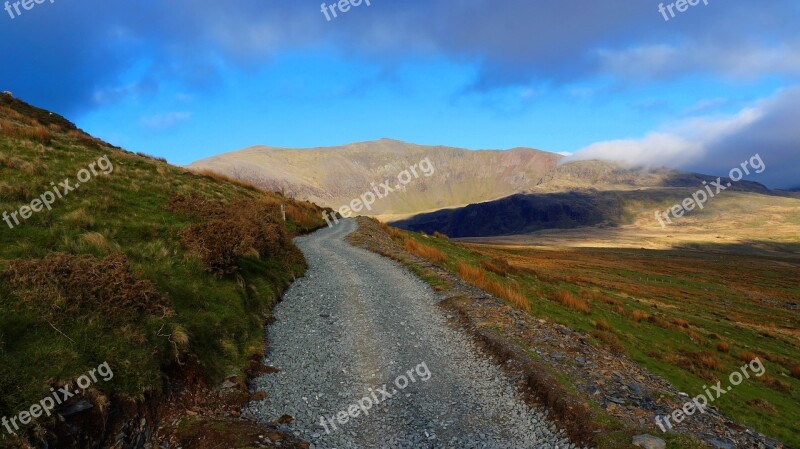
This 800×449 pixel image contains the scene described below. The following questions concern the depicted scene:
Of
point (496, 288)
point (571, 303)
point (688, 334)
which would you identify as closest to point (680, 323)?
point (688, 334)

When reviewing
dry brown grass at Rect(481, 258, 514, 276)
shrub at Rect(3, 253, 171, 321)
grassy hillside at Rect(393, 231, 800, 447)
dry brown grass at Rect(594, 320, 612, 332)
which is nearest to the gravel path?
shrub at Rect(3, 253, 171, 321)

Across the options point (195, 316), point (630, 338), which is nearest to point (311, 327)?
point (195, 316)

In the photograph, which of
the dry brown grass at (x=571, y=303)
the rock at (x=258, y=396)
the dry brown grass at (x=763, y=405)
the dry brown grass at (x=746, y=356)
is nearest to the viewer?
the rock at (x=258, y=396)

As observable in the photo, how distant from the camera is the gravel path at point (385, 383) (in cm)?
971

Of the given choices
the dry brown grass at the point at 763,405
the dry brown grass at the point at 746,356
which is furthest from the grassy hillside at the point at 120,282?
the dry brown grass at the point at 746,356

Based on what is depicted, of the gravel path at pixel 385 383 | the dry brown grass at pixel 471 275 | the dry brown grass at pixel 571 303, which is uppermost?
the gravel path at pixel 385 383

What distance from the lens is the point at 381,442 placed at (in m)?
9.34

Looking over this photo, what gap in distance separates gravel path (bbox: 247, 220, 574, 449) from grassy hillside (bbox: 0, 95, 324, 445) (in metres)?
1.59

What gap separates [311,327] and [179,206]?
11.5 metres

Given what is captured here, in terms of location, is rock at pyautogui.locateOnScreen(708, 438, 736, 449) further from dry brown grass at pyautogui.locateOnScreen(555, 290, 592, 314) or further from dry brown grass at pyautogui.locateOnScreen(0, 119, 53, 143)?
dry brown grass at pyautogui.locateOnScreen(0, 119, 53, 143)

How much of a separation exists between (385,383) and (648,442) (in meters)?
6.54

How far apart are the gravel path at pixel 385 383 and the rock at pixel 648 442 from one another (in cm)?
149

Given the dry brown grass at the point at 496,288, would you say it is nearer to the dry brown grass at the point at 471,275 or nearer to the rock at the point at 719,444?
the dry brown grass at the point at 471,275

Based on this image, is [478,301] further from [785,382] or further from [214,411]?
[785,382]
